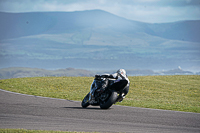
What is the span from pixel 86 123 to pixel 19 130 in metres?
2.14

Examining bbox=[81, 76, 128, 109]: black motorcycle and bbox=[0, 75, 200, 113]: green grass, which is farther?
bbox=[0, 75, 200, 113]: green grass

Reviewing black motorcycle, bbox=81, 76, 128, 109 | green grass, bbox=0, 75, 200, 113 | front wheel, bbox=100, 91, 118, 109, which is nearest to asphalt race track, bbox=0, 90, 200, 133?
front wheel, bbox=100, 91, 118, 109

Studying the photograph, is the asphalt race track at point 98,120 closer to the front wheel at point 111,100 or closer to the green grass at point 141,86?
the front wheel at point 111,100

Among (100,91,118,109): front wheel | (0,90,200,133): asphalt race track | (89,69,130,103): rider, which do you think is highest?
(89,69,130,103): rider

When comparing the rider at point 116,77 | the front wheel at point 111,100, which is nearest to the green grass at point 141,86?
the rider at point 116,77

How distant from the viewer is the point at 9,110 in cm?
1114

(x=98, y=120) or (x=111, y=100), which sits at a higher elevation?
(x=111, y=100)

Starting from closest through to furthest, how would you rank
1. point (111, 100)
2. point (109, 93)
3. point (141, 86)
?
1. point (111, 100)
2. point (109, 93)
3. point (141, 86)

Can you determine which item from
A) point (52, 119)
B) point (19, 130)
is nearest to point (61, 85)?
point (52, 119)

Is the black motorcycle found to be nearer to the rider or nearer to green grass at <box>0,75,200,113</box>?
the rider

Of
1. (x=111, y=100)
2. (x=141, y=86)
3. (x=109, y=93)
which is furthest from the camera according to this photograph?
(x=141, y=86)

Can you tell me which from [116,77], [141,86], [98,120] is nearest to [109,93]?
[116,77]

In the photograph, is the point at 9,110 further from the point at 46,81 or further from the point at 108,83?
the point at 46,81

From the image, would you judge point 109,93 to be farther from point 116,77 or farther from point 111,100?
point 116,77
